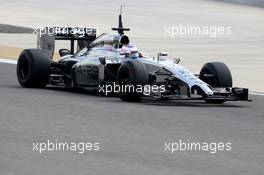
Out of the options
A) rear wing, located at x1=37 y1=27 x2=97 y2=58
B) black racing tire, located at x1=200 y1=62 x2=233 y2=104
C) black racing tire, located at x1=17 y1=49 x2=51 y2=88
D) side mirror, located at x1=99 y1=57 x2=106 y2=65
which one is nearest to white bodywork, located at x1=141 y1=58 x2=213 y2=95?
black racing tire, located at x1=200 y1=62 x2=233 y2=104

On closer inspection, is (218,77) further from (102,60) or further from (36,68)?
(36,68)

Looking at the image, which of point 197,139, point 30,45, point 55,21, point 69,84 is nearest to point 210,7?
point 55,21

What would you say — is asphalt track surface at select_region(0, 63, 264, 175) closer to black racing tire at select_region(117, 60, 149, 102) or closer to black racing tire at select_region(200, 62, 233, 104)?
black racing tire at select_region(117, 60, 149, 102)

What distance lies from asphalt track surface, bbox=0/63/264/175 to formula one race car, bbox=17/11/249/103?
212 mm

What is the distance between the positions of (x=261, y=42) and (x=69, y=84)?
47.2ft

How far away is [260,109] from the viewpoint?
586 inches

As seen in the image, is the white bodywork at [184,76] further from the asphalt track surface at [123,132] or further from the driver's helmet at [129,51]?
the driver's helmet at [129,51]

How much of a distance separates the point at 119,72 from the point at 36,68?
2186mm

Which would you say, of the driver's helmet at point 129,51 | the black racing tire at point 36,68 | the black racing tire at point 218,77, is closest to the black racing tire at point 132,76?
the driver's helmet at point 129,51

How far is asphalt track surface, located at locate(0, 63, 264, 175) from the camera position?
915cm

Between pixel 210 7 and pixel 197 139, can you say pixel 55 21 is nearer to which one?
pixel 210 7

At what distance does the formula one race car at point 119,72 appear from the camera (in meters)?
14.7

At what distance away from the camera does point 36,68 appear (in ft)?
54.8

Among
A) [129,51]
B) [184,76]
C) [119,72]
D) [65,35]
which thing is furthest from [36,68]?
[184,76]
